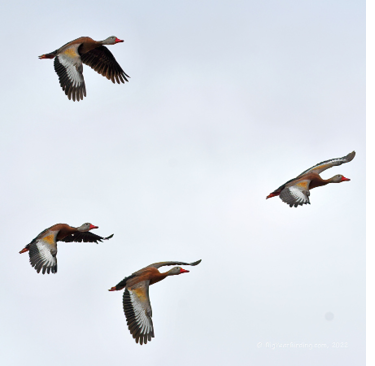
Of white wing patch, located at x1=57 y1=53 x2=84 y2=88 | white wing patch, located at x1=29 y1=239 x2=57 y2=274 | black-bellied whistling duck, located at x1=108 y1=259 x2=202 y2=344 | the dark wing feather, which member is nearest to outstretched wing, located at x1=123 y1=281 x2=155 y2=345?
black-bellied whistling duck, located at x1=108 y1=259 x2=202 y2=344

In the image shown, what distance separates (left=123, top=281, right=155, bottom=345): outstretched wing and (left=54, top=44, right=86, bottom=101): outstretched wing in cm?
610

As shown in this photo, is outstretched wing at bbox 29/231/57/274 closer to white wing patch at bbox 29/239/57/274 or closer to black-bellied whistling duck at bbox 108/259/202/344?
white wing patch at bbox 29/239/57/274

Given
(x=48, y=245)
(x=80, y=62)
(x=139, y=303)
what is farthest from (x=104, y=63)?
(x=139, y=303)

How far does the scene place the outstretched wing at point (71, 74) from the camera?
23.8 meters

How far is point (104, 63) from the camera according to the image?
2733 cm

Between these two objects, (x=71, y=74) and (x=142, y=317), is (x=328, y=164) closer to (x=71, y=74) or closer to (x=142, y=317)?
(x=142, y=317)

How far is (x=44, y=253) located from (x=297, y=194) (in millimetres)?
7785

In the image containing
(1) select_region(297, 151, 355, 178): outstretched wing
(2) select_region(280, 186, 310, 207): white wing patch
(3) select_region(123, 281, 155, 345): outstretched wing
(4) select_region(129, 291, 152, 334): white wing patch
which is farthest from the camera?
(1) select_region(297, 151, 355, 178): outstretched wing

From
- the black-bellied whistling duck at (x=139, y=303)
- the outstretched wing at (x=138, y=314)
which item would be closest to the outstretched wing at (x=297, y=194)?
the black-bellied whistling duck at (x=139, y=303)

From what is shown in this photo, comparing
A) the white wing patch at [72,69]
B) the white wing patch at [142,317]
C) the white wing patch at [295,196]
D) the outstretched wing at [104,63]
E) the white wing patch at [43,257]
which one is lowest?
the white wing patch at [142,317]

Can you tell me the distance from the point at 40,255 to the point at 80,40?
711 centimetres

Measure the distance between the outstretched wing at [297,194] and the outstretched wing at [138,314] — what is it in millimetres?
5127

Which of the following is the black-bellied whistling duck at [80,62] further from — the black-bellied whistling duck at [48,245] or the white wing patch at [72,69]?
the black-bellied whistling duck at [48,245]

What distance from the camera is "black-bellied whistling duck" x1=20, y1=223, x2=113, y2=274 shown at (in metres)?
22.7
